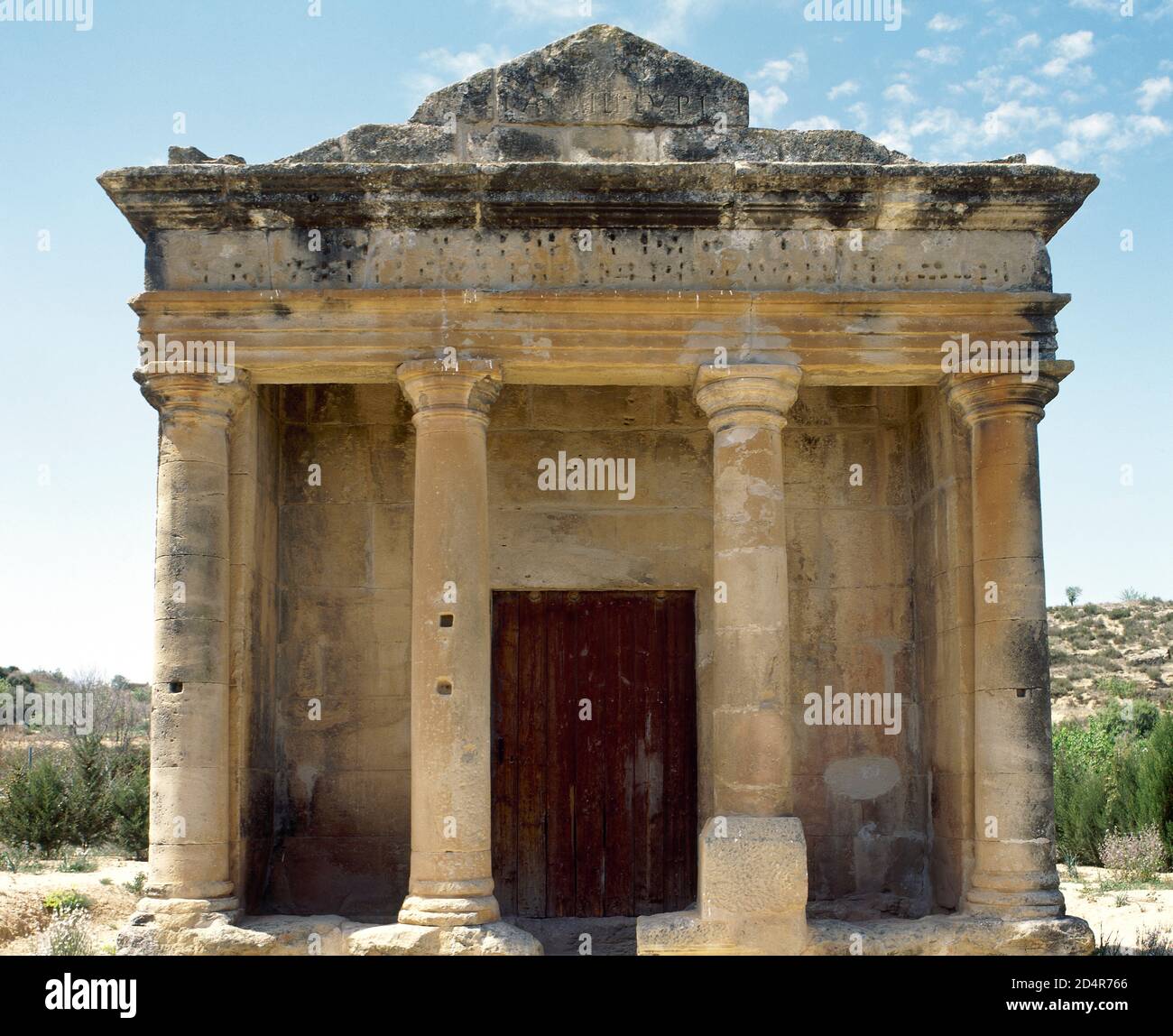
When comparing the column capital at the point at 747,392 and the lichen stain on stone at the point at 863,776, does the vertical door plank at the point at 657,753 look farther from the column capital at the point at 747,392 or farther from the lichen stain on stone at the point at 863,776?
the column capital at the point at 747,392

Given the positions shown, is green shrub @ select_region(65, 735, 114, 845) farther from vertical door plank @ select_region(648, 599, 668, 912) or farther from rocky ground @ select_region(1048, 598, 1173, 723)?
rocky ground @ select_region(1048, 598, 1173, 723)

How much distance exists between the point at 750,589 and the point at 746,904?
208cm

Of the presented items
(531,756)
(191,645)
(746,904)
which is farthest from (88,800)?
(746,904)

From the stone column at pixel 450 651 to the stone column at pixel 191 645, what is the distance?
1364 mm

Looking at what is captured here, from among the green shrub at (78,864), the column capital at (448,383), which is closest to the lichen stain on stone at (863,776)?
the column capital at (448,383)

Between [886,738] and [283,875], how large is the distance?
501 cm

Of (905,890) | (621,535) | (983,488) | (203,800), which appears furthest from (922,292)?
(203,800)

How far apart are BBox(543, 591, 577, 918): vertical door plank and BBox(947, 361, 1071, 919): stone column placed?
10.6 feet

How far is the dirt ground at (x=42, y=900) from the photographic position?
10.6 metres

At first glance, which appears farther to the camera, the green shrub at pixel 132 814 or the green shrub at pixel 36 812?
the green shrub at pixel 36 812

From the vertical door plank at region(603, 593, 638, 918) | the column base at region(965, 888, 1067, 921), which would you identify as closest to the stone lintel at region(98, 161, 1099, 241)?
the vertical door plank at region(603, 593, 638, 918)

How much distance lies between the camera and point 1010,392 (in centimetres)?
911

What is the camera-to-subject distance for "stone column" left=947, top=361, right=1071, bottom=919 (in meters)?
8.64

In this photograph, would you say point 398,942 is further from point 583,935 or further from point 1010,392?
point 1010,392
